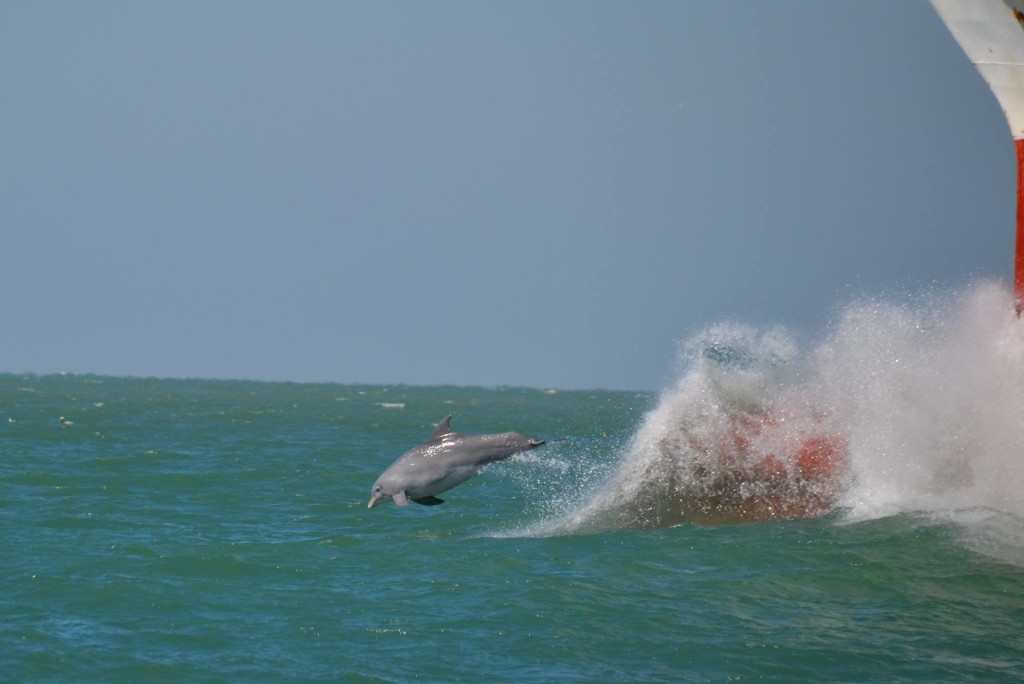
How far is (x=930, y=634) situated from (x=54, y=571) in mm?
9701

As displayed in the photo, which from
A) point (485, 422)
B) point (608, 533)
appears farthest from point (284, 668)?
point (485, 422)

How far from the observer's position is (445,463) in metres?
15.4

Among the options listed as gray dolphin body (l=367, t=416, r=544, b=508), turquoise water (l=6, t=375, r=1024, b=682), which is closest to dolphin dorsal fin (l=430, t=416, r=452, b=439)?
gray dolphin body (l=367, t=416, r=544, b=508)

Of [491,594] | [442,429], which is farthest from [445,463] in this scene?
[491,594]

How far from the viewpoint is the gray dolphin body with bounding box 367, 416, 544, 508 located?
603 inches

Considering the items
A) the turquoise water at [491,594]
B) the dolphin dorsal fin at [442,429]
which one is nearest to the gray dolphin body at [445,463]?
the dolphin dorsal fin at [442,429]

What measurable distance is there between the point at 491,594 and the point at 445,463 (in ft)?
7.09

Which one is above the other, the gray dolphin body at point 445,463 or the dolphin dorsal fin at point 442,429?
the dolphin dorsal fin at point 442,429

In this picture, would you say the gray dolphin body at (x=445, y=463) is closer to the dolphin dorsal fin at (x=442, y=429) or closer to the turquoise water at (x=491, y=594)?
the dolphin dorsal fin at (x=442, y=429)

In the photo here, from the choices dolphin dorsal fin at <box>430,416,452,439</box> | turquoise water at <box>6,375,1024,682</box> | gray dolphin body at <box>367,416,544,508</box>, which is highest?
dolphin dorsal fin at <box>430,416,452,439</box>

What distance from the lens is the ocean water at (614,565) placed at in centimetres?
1127

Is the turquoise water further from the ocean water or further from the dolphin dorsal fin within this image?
the dolphin dorsal fin

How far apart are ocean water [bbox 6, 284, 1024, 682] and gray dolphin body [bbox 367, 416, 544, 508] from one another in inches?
36.9

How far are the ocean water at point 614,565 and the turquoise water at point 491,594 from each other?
0.04m
